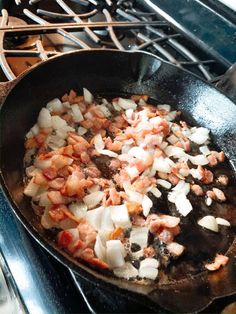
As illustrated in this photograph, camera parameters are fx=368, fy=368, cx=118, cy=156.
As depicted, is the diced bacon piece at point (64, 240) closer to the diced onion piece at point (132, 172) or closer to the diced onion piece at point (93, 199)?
the diced onion piece at point (93, 199)

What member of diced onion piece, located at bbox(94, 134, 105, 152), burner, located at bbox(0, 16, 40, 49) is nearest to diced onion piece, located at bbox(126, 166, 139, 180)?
diced onion piece, located at bbox(94, 134, 105, 152)

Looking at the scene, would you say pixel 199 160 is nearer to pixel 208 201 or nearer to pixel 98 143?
pixel 208 201

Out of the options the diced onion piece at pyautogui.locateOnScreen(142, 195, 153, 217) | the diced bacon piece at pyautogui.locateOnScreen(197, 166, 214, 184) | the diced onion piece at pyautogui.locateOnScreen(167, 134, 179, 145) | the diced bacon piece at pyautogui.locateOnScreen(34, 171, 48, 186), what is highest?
the diced bacon piece at pyautogui.locateOnScreen(197, 166, 214, 184)

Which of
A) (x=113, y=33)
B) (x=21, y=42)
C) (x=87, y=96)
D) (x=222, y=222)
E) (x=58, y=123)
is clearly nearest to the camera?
(x=222, y=222)

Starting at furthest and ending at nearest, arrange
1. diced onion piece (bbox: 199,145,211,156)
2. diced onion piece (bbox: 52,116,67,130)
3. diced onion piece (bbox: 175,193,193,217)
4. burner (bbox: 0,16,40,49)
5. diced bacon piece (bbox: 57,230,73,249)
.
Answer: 1. burner (bbox: 0,16,40,49)
2. diced onion piece (bbox: 199,145,211,156)
3. diced onion piece (bbox: 52,116,67,130)
4. diced onion piece (bbox: 175,193,193,217)
5. diced bacon piece (bbox: 57,230,73,249)

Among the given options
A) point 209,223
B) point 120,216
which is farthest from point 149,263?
point 209,223

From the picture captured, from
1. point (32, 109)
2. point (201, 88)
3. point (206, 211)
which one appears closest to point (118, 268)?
point (206, 211)

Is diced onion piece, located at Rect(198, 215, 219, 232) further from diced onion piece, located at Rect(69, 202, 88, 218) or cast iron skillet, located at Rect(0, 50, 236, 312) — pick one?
diced onion piece, located at Rect(69, 202, 88, 218)

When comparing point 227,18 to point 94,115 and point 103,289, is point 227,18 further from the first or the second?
point 103,289
